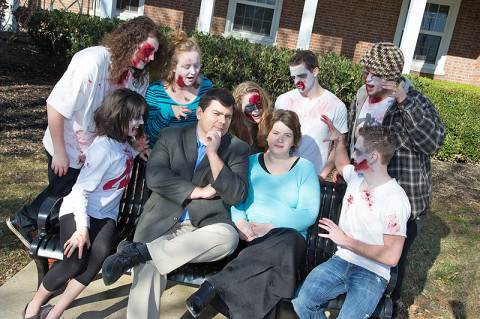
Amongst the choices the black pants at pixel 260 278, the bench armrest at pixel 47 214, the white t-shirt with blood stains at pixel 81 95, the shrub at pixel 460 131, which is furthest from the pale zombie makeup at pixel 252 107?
the shrub at pixel 460 131

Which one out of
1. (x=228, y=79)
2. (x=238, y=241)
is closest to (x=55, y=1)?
(x=228, y=79)

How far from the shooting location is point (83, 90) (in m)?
2.98

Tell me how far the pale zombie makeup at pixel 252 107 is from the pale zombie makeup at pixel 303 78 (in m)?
0.37

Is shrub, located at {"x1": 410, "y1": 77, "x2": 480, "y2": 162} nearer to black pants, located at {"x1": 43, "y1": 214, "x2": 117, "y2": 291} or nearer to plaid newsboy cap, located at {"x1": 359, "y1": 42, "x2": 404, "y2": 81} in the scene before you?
plaid newsboy cap, located at {"x1": 359, "y1": 42, "x2": 404, "y2": 81}

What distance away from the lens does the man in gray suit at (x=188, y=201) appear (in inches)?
108

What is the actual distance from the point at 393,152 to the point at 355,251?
0.71 m

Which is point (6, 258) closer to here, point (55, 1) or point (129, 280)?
point (129, 280)

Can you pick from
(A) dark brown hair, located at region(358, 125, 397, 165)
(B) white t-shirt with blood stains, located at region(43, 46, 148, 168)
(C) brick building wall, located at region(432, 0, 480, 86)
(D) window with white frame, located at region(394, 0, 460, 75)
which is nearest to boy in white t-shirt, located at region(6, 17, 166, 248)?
(B) white t-shirt with blood stains, located at region(43, 46, 148, 168)

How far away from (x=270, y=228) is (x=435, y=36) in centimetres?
1297

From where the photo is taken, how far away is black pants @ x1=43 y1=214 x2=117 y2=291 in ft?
8.97

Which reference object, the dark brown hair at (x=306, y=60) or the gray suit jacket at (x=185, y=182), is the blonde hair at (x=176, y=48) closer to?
the gray suit jacket at (x=185, y=182)

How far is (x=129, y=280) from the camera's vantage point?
3.47 meters

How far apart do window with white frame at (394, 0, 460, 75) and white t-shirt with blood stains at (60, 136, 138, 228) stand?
39.4ft

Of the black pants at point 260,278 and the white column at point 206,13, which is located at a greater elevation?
the white column at point 206,13
